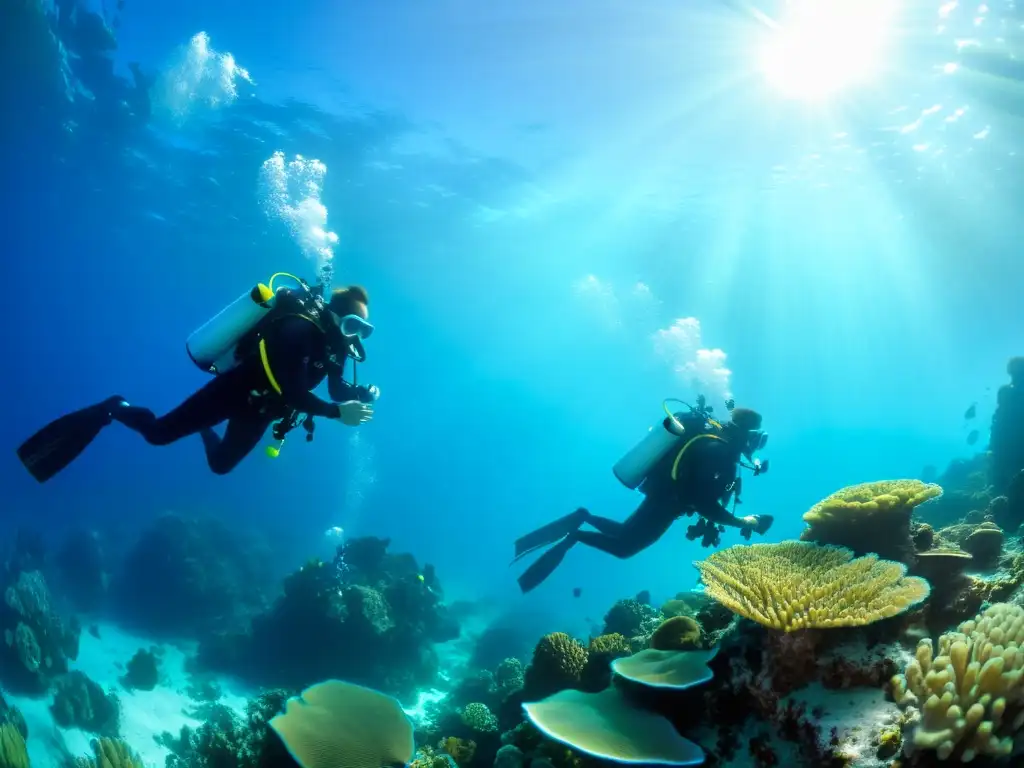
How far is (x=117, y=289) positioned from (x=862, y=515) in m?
81.6

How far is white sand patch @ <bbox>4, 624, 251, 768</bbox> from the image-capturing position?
10.8 meters

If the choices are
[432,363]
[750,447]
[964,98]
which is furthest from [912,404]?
[750,447]

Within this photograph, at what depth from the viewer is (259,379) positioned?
6.19 metres

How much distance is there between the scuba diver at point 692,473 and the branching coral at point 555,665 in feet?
6.30

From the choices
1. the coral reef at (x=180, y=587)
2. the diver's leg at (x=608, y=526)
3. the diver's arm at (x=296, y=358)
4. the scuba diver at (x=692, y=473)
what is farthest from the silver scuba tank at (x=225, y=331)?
the coral reef at (x=180, y=587)

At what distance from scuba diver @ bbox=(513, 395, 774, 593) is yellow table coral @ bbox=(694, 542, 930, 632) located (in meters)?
2.30

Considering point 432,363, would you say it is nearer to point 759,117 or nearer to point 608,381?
point 608,381

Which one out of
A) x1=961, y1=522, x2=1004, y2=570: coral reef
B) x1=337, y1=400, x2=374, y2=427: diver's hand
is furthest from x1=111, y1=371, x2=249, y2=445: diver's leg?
x1=961, y1=522, x2=1004, y2=570: coral reef

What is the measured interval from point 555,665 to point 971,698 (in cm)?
480

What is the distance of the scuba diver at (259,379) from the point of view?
5.95m

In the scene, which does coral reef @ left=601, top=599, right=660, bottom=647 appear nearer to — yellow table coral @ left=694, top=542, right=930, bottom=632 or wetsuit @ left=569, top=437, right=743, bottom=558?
wetsuit @ left=569, top=437, right=743, bottom=558

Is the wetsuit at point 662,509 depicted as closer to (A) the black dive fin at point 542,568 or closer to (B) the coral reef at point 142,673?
(A) the black dive fin at point 542,568

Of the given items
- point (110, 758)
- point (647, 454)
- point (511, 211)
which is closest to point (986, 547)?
point (647, 454)

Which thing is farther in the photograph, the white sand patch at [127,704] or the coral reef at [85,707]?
the coral reef at [85,707]
